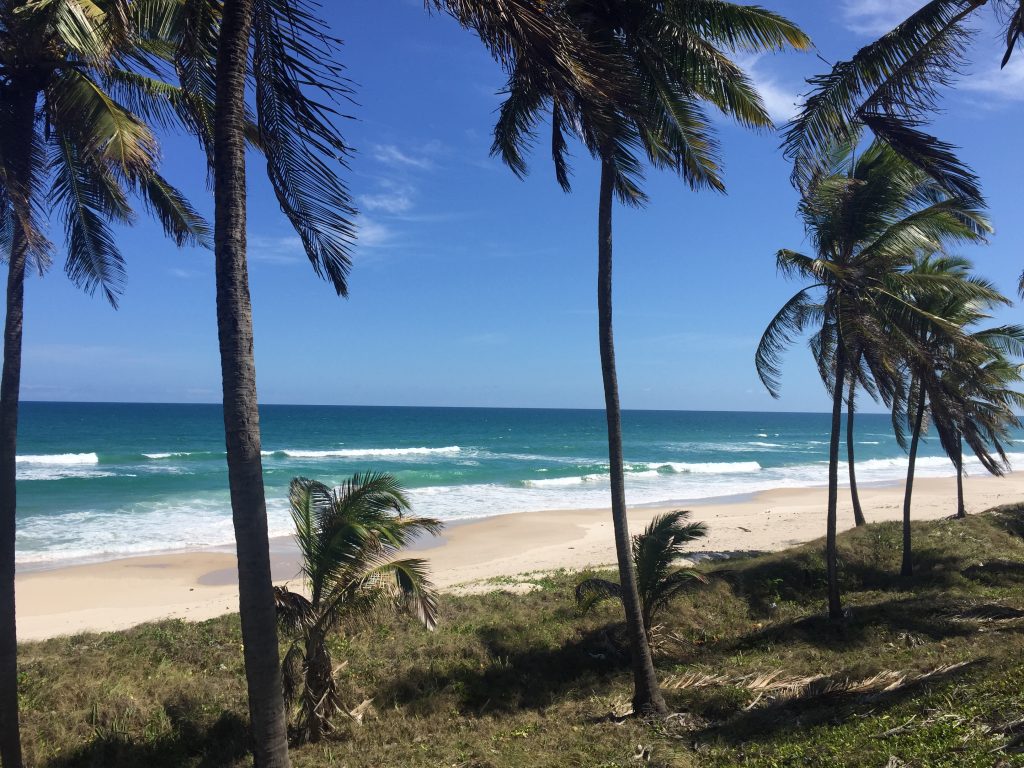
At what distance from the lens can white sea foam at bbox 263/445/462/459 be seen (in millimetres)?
52847

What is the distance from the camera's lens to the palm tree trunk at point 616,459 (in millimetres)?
7820

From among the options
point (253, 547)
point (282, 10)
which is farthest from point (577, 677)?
point (282, 10)

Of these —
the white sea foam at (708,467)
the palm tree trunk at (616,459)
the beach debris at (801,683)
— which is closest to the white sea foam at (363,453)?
the white sea foam at (708,467)

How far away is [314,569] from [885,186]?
9981 millimetres

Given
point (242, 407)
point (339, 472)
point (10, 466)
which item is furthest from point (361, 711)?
point (339, 472)

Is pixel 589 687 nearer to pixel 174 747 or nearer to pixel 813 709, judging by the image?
pixel 813 709

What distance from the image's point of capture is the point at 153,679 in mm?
8227

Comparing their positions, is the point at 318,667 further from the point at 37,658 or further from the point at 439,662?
the point at 37,658

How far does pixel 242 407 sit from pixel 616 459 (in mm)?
4652

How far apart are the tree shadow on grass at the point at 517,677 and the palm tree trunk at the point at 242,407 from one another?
453cm

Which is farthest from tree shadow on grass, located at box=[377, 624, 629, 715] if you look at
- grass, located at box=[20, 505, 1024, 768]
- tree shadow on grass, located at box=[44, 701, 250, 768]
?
tree shadow on grass, located at box=[44, 701, 250, 768]

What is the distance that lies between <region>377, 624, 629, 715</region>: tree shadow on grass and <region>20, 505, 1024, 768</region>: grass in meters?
0.02

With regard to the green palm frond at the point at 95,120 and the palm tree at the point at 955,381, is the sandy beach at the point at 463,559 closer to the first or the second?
the palm tree at the point at 955,381

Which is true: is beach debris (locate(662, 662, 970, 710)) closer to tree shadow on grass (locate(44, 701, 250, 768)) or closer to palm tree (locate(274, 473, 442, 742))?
palm tree (locate(274, 473, 442, 742))
